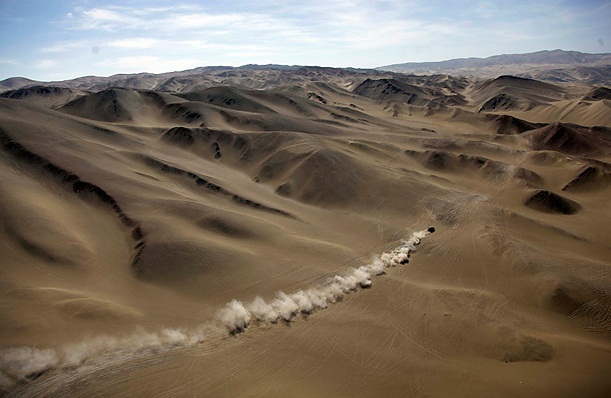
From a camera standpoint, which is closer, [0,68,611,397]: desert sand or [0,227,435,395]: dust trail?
[0,227,435,395]: dust trail

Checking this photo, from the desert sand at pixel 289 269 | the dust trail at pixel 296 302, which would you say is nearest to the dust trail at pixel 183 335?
the dust trail at pixel 296 302

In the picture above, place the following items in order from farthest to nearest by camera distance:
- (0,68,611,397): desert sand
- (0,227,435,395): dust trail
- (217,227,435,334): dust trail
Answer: (217,227,435,334): dust trail < (0,68,611,397): desert sand < (0,227,435,395): dust trail

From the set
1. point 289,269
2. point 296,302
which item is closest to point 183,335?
point 296,302

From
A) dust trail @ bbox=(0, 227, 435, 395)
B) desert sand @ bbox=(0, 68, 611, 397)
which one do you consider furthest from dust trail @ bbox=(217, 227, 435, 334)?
desert sand @ bbox=(0, 68, 611, 397)

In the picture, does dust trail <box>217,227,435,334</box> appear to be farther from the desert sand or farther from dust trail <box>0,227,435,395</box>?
the desert sand

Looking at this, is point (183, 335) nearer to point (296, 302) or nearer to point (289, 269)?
point (296, 302)

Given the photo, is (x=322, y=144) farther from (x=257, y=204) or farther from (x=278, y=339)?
(x=278, y=339)
